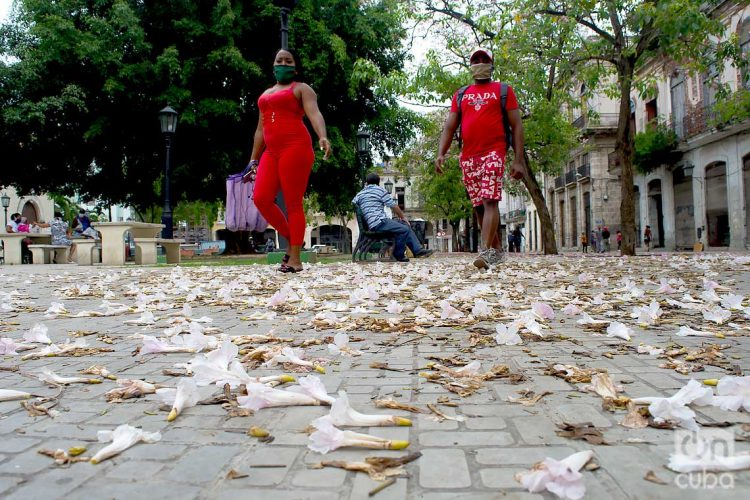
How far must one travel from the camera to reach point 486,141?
6918mm

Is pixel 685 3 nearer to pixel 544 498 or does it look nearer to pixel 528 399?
pixel 528 399

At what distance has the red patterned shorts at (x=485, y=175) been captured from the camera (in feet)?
22.3

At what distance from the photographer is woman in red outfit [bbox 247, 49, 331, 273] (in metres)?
6.69

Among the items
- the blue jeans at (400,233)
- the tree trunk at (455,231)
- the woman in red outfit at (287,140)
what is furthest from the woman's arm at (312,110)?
the tree trunk at (455,231)

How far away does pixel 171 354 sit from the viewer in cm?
269

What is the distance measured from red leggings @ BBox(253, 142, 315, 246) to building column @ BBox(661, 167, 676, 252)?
82.1ft

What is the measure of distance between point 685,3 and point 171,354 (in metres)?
10.4

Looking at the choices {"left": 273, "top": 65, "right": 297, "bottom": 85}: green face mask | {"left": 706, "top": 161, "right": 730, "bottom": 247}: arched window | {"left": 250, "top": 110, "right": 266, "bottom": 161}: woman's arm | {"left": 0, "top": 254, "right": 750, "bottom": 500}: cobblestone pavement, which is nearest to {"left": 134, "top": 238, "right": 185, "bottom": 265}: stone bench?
{"left": 250, "top": 110, "right": 266, "bottom": 161}: woman's arm

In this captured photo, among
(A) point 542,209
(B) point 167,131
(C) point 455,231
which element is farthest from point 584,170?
(B) point 167,131

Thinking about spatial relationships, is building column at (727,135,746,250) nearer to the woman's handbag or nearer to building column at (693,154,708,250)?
building column at (693,154,708,250)

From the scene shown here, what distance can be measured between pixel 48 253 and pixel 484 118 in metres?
16.3

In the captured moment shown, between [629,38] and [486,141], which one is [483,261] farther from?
[629,38]

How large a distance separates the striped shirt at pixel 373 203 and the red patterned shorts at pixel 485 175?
11.4ft

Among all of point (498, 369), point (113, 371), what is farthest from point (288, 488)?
point (113, 371)
